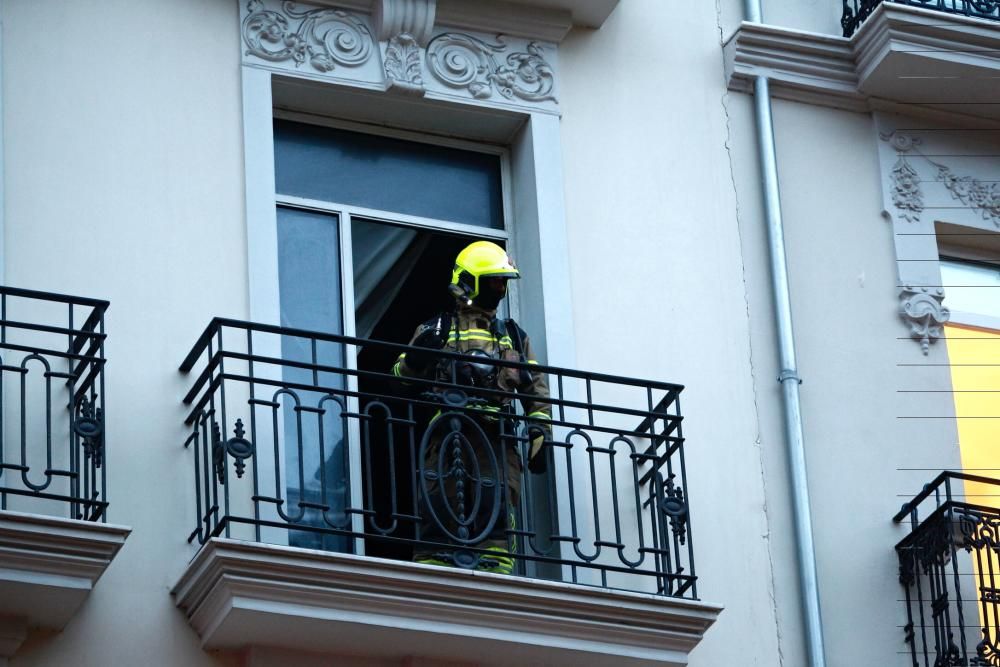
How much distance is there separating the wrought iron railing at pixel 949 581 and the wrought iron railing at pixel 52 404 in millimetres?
4252

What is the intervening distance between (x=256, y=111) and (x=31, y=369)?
6.44ft

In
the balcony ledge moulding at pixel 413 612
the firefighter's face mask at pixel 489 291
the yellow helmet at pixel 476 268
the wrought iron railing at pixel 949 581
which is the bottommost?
the balcony ledge moulding at pixel 413 612

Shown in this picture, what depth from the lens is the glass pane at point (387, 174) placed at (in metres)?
12.0

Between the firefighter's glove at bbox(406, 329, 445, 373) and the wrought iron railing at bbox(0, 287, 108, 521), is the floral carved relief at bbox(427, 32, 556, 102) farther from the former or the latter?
the wrought iron railing at bbox(0, 287, 108, 521)

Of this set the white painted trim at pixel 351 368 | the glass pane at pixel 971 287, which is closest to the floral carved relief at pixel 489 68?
the white painted trim at pixel 351 368

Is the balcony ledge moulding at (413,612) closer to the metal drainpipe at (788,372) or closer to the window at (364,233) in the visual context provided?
the metal drainpipe at (788,372)

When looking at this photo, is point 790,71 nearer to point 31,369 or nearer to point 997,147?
point 997,147

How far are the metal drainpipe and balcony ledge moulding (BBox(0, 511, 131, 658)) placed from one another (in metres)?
3.64

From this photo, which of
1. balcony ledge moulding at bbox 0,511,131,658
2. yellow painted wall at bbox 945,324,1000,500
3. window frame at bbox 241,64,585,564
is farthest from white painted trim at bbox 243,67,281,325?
yellow painted wall at bbox 945,324,1000,500

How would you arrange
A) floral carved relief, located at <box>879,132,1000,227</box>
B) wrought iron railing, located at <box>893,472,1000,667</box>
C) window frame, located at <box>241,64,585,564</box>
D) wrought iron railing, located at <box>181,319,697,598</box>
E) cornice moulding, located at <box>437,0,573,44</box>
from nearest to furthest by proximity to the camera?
wrought iron railing, located at <box>181,319,697,598</box>
window frame, located at <box>241,64,585,564</box>
wrought iron railing, located at <box>893,472,1000,667</box>
cornice moulding, located at <box>437,0,573,44</box>
floral carved relief, located at <box>879,132,1000,227</box>

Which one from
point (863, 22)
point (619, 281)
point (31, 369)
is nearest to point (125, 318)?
point (31, 369)

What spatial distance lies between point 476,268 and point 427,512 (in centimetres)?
136

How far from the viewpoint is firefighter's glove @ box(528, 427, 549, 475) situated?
1096 cm

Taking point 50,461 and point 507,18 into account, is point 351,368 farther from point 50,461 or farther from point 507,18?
point 507,18
